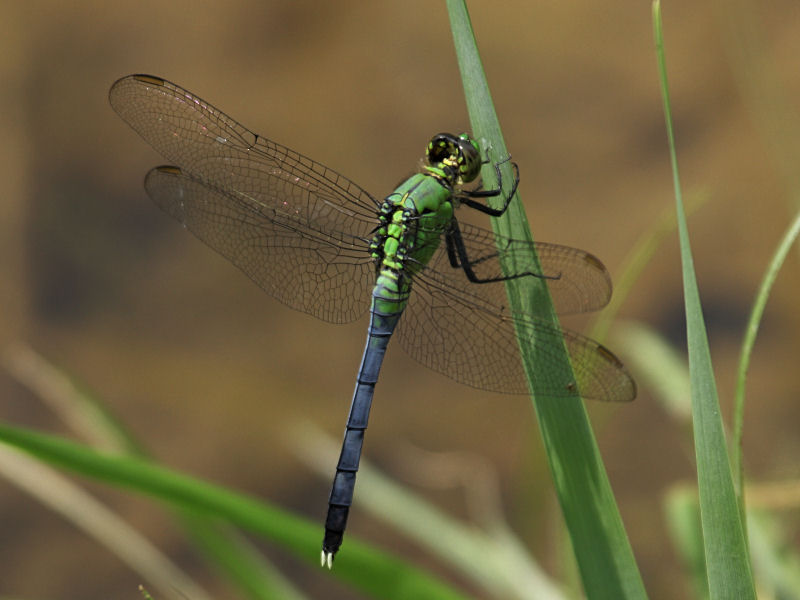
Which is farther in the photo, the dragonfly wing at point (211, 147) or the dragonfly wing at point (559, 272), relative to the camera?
the dragonfly wing at point (211, 147)

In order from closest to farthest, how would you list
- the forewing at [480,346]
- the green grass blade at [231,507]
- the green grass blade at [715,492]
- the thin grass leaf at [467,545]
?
1. the green grass blade at [715,492]
2. the green grass blade at [231,507]
3. the forewing at [480,346]
4. the thin grass leaf at [467,545]

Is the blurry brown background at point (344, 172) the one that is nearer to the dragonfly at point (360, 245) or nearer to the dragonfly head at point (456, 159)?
the dragonfly at point (360, 245)

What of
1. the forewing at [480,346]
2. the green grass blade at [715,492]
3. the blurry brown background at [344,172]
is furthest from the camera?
the blurry brown background at [344,172]

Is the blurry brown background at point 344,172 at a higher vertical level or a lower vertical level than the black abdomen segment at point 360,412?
higher

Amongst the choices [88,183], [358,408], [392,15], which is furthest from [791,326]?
[88,183]

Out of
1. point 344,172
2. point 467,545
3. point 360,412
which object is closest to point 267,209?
point 360,412

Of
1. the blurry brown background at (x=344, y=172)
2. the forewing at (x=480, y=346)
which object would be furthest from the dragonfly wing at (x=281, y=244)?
the blurry brown background at (x=344, y=172)

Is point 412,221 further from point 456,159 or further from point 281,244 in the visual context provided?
point 281,244

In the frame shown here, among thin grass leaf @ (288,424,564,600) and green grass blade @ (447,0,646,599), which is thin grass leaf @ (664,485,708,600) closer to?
thin grass leaf @ (288,424,564,600)
